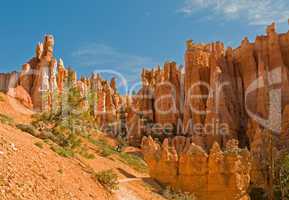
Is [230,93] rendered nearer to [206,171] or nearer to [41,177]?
[206,171]

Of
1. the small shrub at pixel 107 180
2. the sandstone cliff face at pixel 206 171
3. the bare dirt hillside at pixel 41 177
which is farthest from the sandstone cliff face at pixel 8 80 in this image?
the small shrub at pixel 107 180

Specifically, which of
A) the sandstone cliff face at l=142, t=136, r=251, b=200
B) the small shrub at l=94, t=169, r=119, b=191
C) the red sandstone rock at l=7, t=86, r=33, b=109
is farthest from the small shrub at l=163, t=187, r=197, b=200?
the red sandstone rock at l=7, t=86, r=33, b=109

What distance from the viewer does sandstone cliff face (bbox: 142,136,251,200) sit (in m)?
20.0

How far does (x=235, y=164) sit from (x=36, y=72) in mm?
27192

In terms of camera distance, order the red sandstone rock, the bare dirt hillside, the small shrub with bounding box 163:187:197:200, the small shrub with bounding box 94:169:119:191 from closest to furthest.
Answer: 1. the bare dirt hillside
2. the small shrub with bounding box 94:169:119:191
3. the small shrub with bounding box 163:187:197:200
4. the red sandstone rock

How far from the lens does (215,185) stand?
20.1 meters

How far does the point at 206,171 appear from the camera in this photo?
20.5 meters

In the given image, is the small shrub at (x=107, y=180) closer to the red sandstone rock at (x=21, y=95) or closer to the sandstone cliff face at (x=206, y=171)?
the sandstone cliff face at (x=206, y=171)

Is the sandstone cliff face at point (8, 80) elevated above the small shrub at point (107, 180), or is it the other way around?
the sandstone cliff face at point (8, 80)

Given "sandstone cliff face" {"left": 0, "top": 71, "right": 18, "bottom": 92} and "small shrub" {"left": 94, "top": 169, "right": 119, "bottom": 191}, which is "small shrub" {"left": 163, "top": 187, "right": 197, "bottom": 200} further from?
A: "sandstone cliff face" {"left": 0, "top": 71, "right": 18, "bottom": 92}

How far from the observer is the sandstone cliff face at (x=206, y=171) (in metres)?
20.0

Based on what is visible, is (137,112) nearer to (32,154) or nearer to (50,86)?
(50,86)

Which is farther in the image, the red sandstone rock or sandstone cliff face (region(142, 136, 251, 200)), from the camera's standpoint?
the red sandstone rock

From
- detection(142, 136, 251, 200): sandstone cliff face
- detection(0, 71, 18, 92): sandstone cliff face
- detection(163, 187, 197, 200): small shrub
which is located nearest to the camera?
detection(163, 187, 197, 200): small shrub
